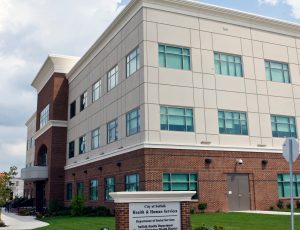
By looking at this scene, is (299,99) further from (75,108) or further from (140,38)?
(75,108)

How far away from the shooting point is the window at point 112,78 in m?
32.1

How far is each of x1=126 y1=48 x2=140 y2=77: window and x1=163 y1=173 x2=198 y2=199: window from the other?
802cm

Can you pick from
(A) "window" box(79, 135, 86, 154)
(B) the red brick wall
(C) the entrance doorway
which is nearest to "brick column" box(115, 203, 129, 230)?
(B) the red brick wall

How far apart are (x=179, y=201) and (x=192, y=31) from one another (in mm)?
18588

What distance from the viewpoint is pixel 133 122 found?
91.1 feet

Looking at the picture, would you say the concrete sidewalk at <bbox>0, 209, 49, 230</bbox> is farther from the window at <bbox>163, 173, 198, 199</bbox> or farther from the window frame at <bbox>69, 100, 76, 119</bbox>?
the window frame at <bbox>69, 100, 76, 119</bbox>

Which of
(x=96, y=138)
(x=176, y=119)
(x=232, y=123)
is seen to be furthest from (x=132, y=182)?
(x=96, y=138)

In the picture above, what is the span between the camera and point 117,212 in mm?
11336

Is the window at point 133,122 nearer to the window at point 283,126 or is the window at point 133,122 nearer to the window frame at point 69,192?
the window at point 283,126

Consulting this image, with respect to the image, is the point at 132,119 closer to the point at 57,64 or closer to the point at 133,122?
the point at 133,122

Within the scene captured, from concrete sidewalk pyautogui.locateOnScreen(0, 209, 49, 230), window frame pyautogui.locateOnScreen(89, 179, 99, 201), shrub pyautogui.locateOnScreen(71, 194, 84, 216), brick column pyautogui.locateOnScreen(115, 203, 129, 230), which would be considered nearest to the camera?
brick column pyautogui.locateOnScreen(115, 203, 129, 230)

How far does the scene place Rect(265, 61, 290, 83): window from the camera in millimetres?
31000

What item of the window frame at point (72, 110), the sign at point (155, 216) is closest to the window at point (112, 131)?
the window frame at point (72, 110)

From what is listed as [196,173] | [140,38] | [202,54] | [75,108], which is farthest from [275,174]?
[75,108]
